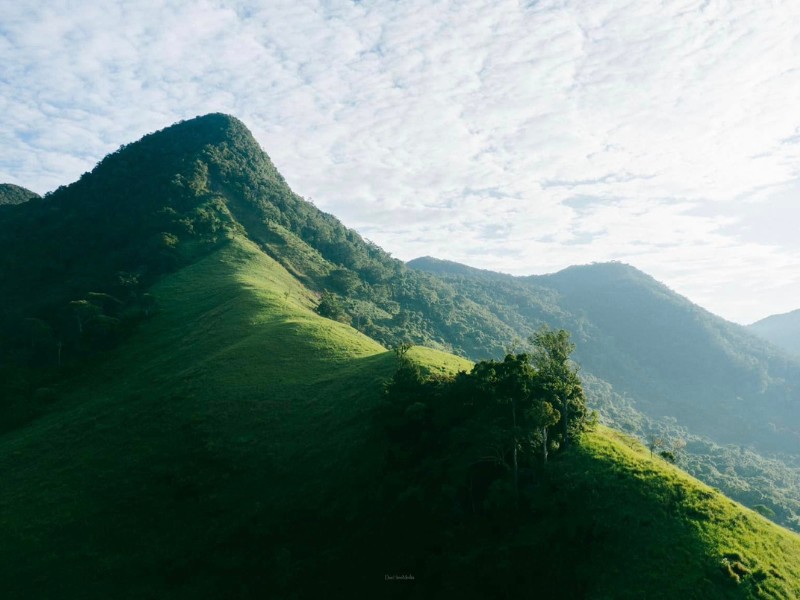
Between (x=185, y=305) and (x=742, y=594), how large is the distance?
347ft

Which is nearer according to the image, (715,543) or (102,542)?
(715,543)

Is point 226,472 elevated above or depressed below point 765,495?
above

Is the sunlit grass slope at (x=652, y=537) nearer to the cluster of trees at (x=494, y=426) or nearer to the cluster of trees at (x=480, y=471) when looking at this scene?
the cluster of trees at (x=480, y=471)

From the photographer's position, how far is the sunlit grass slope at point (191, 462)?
143 feet

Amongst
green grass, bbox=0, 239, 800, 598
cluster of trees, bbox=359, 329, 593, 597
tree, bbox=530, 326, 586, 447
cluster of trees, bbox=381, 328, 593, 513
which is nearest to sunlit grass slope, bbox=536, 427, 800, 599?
green grass, bbox=0, 239, 800, 598

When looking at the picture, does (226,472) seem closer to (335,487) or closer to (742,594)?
(335,487)

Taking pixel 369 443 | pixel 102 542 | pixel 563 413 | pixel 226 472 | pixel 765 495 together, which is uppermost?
pixel 563 413

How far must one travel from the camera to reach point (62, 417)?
75.5 m

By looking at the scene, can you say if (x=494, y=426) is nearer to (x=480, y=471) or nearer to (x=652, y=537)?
(x=480, y=471)

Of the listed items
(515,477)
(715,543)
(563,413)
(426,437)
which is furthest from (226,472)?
(715,543)

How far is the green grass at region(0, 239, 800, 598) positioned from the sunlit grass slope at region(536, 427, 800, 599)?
11cm

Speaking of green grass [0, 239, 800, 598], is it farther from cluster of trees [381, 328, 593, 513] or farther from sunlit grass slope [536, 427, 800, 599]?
cluster of trees [381, 328, 593, 513]

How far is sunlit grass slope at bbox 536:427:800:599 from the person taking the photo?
29855 millimetres

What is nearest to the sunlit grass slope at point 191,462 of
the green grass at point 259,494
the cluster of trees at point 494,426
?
the green grass at point 259,494
